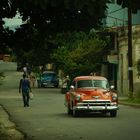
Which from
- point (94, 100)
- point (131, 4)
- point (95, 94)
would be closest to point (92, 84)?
point (95, 94)

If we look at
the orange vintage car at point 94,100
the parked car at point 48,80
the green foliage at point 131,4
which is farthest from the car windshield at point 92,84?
the parked car at point 48,80

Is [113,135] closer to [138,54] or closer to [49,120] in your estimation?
[49,120]

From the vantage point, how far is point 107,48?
58.5 meters

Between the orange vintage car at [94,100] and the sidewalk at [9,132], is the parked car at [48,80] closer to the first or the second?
the orange vintage car at [94,100]

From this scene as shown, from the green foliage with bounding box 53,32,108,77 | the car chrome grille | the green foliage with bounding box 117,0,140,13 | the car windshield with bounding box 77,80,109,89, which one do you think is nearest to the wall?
the green foliage with bounding box 53,32,108,77

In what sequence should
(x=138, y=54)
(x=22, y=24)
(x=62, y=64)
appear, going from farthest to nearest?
(x=62, y=64)
(x=138, y=54)
(x=22, y=24)

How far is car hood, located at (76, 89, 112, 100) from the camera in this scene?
24.7m

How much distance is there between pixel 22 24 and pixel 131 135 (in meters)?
5.00

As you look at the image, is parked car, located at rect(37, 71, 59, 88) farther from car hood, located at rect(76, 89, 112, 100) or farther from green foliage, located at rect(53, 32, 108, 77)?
car hood, located at rect(76, 89, 112, 100)

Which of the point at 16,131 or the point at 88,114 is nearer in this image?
the point at 16,131

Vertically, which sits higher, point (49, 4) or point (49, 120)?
point (49, 4)

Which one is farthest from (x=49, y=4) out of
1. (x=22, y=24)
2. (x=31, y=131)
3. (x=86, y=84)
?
(x=86, y=84)

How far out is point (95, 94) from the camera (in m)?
24.7

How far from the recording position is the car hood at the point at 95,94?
2467 centimetres
